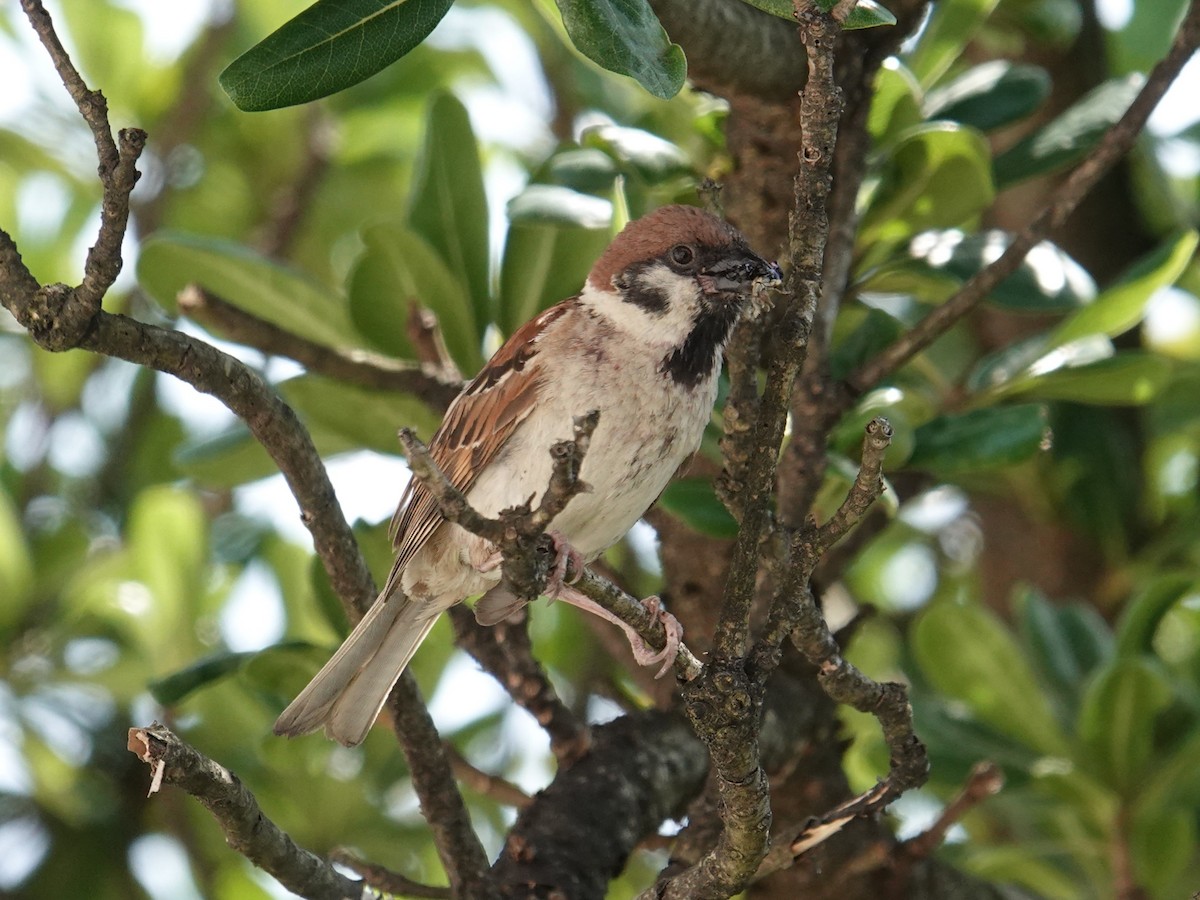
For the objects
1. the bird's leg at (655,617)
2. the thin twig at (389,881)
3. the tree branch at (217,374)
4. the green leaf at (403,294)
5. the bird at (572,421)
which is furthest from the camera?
the green leaf at (403,294)

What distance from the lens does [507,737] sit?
4867mm

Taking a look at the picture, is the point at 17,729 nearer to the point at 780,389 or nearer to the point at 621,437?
the point at 621,437

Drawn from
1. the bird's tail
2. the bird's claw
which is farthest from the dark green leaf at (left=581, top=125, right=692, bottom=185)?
the bird's tail

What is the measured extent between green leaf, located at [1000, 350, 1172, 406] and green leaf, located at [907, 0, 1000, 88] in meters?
0.90

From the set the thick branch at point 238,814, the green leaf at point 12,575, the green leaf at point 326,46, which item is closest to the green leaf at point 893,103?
the green leaf at point 326,46

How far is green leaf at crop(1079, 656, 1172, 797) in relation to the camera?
11.2 feet

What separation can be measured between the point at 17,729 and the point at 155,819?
61 cm

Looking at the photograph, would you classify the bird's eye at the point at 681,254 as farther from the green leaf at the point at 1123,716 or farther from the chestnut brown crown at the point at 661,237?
the green leaf at the point at 1123,716

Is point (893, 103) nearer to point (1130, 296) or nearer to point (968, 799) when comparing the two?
point (1130, 296)

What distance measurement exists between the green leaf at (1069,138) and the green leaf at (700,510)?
1304 millimetres

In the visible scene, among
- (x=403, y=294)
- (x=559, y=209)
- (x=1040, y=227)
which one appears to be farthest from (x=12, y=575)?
(x=1040, y=227)

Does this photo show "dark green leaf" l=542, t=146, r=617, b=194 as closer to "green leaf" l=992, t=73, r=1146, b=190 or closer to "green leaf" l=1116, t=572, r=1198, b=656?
"green leaf" l=992, t=73, r=1146, b=190

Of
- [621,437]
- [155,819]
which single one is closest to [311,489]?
[621,437]

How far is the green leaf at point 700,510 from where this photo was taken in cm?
298
